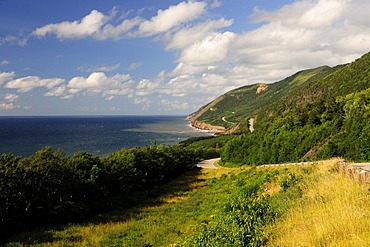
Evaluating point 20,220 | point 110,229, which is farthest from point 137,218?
point 20,220

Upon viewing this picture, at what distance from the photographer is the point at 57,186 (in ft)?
95.6

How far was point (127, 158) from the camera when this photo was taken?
146 ft

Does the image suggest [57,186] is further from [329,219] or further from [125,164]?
[329,219]

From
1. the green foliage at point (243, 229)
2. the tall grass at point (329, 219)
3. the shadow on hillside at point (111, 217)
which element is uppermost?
the tall grass at point (329, 219)

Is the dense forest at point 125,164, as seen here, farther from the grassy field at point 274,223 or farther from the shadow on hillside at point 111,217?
the grassy field at point 274,223

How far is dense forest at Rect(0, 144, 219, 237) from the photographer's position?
2511 cm

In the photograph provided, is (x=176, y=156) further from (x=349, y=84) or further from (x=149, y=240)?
(x=349, y=84)

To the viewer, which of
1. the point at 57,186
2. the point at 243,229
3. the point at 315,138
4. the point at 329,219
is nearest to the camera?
the point at 329,219

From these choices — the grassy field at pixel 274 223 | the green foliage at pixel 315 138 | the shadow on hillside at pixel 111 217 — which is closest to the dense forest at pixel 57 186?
the shadow on hillside at pixel 111 217

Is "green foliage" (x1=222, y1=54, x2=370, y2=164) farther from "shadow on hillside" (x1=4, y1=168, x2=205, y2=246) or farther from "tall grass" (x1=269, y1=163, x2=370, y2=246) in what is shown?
"tall grass" (x1=269, y1=163, x2=370, y2=246)

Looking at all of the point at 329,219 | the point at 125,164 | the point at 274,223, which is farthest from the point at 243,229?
the point at 125,164

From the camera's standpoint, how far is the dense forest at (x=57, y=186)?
25.1 meters

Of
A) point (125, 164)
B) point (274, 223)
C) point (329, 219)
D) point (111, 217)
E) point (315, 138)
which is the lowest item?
point (111, 217)

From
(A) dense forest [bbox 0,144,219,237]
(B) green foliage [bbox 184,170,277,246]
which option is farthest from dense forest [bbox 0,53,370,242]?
(B) green foliage [bbox 184,170,277,246]
